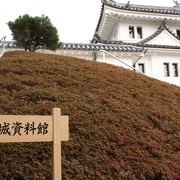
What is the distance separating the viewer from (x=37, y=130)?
6.18 metres

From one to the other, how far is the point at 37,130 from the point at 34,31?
513 inches

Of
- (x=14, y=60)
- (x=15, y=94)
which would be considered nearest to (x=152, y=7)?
(x=14, y=60)

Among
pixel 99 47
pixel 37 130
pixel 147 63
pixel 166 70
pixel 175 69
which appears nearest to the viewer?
pixel 37 130

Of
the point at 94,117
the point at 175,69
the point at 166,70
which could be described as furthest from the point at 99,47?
the point at 94,117

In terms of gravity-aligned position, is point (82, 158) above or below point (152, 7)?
below

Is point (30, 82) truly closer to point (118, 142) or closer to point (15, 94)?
point (15, 94)

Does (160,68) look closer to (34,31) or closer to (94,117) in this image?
(34,31)

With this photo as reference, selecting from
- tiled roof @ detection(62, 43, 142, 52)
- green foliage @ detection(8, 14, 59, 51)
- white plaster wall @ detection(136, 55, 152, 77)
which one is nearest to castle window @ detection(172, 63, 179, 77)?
white plaster wall @ detection(136, 55, 152, 77)

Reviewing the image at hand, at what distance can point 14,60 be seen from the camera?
12.2 m

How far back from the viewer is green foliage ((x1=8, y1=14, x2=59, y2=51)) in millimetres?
18328

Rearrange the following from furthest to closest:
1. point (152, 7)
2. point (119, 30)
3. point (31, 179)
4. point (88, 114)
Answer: point (152, 7)
point (119, 30)
point (88, 114)
point (31, 179)

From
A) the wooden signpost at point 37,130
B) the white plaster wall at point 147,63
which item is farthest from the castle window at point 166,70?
the wooden signpost at point 37,130

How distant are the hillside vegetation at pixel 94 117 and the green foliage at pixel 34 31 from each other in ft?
18.5

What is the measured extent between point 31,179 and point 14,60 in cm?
588
